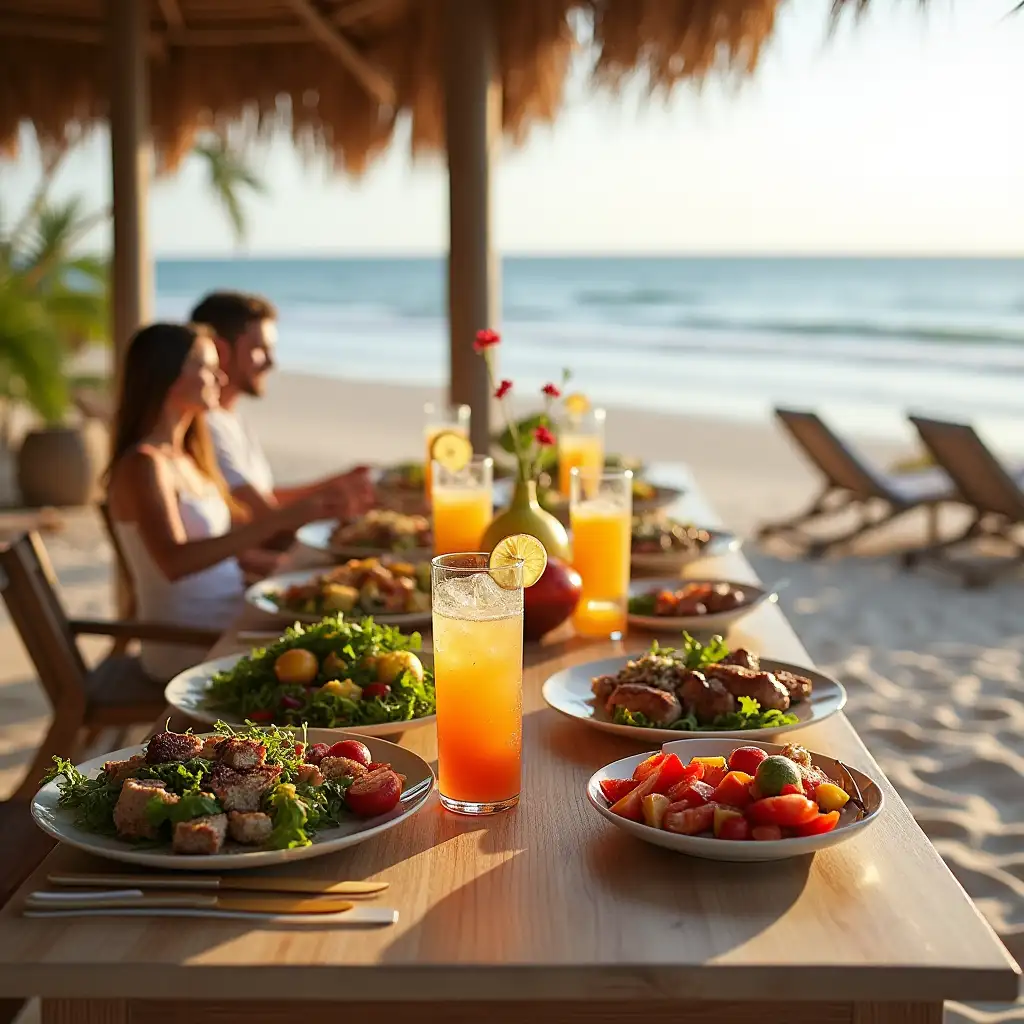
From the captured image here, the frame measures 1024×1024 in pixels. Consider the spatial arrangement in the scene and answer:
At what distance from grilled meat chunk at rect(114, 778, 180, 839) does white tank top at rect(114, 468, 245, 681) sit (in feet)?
5.91

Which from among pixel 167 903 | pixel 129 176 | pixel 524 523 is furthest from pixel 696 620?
pixel 129 176

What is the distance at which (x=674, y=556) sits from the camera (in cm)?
280

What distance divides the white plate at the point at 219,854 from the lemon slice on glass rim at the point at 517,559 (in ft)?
0.76

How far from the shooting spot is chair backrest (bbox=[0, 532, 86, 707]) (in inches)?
112

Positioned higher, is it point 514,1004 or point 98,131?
point 98,131

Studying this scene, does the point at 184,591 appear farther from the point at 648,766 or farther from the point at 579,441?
the point at 648,766

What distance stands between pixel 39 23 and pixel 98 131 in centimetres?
74

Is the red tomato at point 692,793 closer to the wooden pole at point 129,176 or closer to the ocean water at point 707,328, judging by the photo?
the wooden pole at point 129,176

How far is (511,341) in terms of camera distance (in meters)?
27.5

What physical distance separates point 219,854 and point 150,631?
1.76 meters

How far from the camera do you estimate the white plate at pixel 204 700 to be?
1.69m

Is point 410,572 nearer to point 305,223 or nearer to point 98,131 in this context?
point 98,131

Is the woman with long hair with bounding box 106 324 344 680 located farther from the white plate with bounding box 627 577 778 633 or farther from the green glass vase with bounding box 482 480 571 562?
the white plate with bounding box 627 577 778 633

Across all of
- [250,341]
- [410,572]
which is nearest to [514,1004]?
[410,572]
